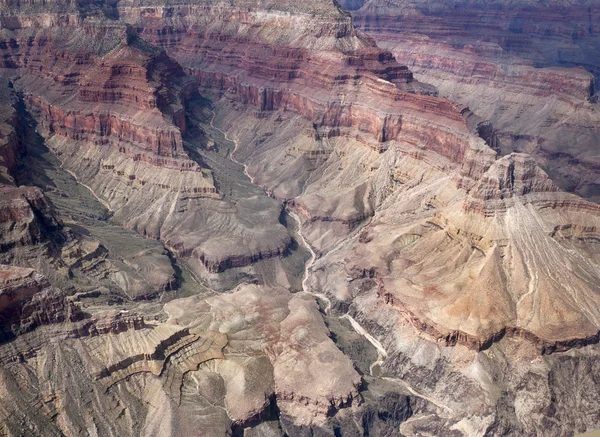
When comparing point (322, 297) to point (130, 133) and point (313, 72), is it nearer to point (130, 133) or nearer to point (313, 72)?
point (130, 133)

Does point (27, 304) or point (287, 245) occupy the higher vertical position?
point (27, 304)

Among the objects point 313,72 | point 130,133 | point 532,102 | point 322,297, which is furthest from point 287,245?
point 532,102

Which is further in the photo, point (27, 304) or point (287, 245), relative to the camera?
point (287, 245)

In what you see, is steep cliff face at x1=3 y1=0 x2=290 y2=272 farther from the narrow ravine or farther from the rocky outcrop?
the rocky outcrop

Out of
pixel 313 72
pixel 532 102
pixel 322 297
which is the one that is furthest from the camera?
pixel 532 102

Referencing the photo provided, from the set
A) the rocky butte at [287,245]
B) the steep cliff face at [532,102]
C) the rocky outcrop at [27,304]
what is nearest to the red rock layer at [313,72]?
the rocky butte at [287,245]

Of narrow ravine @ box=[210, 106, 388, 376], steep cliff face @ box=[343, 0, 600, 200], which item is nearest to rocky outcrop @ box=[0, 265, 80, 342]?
narrow ravine @ box=[210, 106, 388, 376]

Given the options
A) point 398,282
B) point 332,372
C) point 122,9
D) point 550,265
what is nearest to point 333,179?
point 398,282

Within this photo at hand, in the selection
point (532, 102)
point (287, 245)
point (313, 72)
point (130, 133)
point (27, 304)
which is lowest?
point (287, 245)
